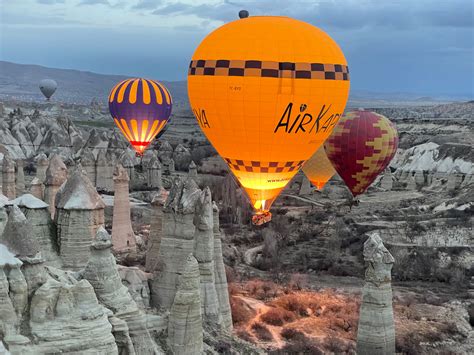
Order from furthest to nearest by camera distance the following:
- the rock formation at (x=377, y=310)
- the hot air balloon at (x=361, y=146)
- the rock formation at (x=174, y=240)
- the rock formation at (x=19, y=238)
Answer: the hot air balloon at (x=361, y=146), the rock formation at (x=377, y=310), the rock formation at (x=174, y=240), the rock formation at (x=19, y=238)

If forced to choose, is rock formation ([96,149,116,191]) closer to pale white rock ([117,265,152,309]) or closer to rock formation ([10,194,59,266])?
rock formation ([10,194,59,266])

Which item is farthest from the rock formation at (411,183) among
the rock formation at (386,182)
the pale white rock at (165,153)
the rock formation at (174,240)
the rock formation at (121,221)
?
the rock formation at (174,240)

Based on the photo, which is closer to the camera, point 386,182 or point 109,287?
point 109,287

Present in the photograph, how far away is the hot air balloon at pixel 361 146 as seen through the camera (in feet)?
76.5

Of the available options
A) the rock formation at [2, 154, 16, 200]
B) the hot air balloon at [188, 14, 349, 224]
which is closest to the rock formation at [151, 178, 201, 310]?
the hot air balloon at [188, 14, 349, 224]

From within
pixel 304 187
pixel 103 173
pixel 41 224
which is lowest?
pixel 304 187

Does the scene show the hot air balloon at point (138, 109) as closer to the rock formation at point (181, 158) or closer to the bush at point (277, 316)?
the bush at point (277, 316)

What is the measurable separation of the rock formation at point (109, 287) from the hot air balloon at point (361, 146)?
Answer: 14620 millimetres

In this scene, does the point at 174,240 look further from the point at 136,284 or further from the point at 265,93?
the point at 265,93

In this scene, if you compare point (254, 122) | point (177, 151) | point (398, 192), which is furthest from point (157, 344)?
point (177, 151)

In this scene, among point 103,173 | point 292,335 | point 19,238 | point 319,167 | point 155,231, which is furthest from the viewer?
point 103,173

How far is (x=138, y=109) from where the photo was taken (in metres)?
31.6

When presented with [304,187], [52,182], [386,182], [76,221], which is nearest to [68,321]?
[76,221]

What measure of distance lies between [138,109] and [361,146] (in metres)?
12.1
